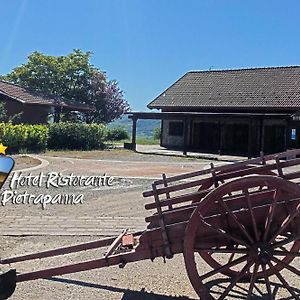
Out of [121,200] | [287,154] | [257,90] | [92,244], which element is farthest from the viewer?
[257,90]

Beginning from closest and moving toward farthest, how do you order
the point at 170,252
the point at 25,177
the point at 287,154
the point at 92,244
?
the point at 170,252
the point at 287,154
the point at 92,244
the point at 25,177

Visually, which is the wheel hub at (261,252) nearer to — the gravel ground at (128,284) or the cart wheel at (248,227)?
the cart wheel at (248,227)

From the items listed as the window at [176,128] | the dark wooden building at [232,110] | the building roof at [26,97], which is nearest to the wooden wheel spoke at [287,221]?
the dark wooden building at [232,110]

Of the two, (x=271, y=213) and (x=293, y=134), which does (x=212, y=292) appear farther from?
(x=293, y=134)

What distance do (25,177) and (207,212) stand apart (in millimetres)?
9985

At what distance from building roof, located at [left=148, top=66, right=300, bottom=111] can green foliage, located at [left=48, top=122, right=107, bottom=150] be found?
7.40 meters

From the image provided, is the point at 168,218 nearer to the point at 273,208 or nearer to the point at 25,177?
the point at 273,208

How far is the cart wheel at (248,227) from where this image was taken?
3.61m

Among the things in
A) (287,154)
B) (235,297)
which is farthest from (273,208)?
(235,297)

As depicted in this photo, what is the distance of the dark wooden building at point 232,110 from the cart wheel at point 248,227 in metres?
22.5

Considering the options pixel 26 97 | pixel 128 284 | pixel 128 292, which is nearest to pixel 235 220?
pixel 128 292

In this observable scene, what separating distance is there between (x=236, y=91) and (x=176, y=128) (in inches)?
212

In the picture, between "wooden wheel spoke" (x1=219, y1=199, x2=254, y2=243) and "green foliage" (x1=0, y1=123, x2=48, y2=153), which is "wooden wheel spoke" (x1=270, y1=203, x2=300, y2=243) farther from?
"green foliage" (x1=0, y1=123, x2=48, y2=153)

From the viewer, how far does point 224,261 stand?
5250 millimetres
